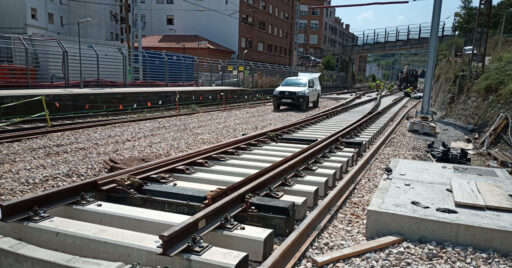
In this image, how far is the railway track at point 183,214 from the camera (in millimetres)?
2881

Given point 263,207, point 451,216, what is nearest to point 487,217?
point 451,216

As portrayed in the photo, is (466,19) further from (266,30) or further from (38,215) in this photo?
(38,215)

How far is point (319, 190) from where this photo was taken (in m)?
5.08

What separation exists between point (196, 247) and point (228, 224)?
0.57 meters

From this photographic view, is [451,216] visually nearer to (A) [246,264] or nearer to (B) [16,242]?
(A) [246,264]

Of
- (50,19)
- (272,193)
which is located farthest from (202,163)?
(50,19)

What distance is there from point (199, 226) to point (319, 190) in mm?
2255

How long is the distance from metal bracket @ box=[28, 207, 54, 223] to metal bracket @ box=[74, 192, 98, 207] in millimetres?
412

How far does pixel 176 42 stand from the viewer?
150 feet

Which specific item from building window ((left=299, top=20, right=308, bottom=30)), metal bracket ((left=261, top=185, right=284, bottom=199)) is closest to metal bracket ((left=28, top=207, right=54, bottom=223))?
metal bracket ((left=261, top=185, right=284, bottom=199))

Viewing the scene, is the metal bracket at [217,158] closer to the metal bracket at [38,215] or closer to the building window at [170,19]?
the metal bracket at [38,215]

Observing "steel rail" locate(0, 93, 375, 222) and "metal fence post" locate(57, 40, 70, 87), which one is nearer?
"steel rail" locate(0, 93, 375, 222)

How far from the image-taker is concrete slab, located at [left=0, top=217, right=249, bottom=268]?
9.00 feet

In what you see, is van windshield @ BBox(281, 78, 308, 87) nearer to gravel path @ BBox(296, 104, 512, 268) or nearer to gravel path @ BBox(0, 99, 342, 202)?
gravel path @ BBox(0, 99, 342, 202)
